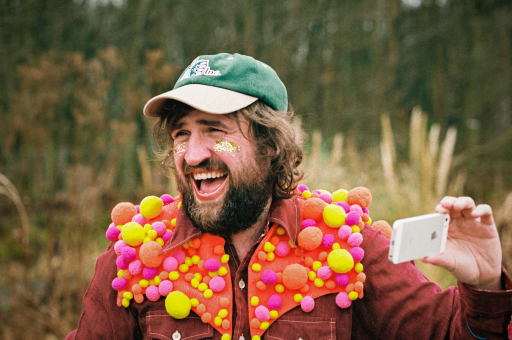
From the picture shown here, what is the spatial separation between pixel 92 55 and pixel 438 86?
199 inches

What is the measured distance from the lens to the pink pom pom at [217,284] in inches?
55.2

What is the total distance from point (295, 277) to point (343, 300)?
0.20 m

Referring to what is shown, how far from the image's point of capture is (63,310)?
9.50 feet

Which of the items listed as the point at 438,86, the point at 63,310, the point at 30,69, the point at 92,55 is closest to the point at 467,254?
the point at 63,310

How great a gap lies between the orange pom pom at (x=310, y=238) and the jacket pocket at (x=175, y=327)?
0.48 m

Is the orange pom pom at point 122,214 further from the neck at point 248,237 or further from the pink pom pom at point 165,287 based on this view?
the neck at point 248,237

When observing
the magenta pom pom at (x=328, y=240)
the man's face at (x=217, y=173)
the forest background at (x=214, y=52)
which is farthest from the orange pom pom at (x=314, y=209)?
the forest background at (x=214, y=52)

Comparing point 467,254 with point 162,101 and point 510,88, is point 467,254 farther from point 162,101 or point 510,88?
point 510,88

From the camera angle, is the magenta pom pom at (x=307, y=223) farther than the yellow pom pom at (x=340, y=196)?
No

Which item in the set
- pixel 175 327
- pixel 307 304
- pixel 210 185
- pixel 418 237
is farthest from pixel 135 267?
pixel 418 237

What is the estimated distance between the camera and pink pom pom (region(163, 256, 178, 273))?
1431 mm

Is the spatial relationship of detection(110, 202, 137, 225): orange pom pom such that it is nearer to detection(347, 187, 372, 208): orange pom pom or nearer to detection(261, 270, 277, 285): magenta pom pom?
detection(261, 270, 277, 285): magenta pom pom

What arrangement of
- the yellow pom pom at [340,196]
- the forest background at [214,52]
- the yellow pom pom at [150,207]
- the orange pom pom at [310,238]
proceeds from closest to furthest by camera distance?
the orange pom pom at [310,238], the yellow pom pom at [150,207], the yellow pom pom at [340,196], the forest background at [214,52]

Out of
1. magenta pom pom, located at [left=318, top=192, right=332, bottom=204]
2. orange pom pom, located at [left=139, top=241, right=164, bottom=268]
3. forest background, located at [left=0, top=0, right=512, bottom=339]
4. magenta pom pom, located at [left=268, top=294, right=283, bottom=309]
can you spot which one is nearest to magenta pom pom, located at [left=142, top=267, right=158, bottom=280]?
orange pom pom, located at [left=139, top=241, right=164, bottom=268]
